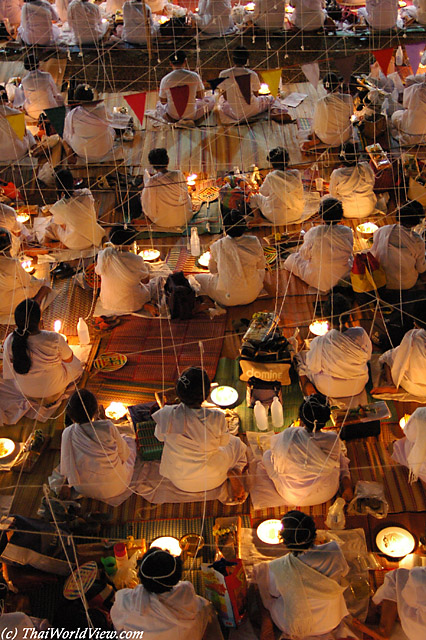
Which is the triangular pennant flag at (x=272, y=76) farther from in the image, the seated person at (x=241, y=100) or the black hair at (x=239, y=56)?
the black hair at (x=239, y=56)

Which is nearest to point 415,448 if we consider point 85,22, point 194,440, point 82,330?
point 194,440

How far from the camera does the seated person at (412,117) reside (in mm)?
8555

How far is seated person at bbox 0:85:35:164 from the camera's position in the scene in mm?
8609

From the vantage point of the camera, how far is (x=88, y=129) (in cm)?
863

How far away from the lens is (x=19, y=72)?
11.0 metres

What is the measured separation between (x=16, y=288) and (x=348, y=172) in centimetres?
376

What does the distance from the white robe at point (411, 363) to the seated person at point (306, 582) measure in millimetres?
1872

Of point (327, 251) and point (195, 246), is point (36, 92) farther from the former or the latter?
point (327, 251)

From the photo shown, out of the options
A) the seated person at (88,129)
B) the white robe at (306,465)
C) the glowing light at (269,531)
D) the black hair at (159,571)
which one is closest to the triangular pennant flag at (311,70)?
the seated person at (88,129)

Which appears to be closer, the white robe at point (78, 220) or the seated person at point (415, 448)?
the seated person at point (415, 448)

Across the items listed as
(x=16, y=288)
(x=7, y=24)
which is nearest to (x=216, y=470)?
(x=16, y=288)

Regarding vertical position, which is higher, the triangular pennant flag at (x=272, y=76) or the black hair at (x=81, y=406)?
the triangular pennant flag at (x=272, y=76)

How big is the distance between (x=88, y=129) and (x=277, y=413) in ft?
16.5

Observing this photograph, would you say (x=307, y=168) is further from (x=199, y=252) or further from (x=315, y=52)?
(x=315, y=52)
